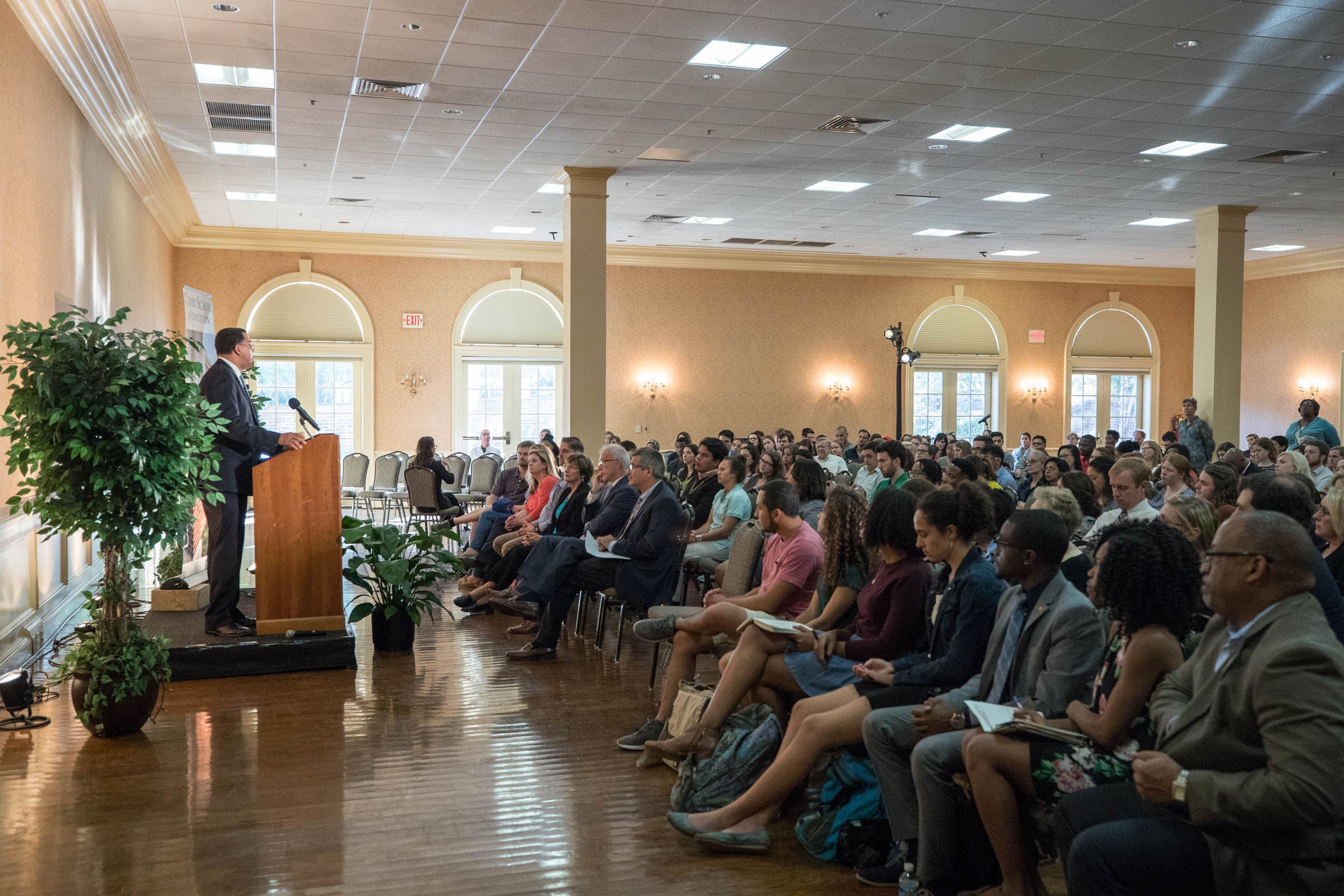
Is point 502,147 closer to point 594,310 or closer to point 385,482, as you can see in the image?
point 594,310

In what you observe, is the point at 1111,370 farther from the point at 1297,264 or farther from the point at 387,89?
the point at 387,89

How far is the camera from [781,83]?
8438 millimetres

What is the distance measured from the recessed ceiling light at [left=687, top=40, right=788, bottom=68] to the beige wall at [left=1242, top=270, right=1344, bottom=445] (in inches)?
524

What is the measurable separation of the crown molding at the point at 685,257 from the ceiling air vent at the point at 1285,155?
26.0 feet

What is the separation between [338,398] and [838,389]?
836 cm

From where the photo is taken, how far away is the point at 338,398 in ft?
54.1

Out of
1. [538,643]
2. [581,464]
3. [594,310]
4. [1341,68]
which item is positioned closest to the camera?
[538,643]

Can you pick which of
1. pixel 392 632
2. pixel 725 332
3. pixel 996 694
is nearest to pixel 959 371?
pixel 725 332

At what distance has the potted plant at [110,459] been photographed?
4.41m

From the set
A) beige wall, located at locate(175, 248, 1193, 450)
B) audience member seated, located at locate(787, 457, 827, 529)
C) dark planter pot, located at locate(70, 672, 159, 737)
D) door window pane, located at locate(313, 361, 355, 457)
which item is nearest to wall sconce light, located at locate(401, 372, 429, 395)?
beige wall, located at locate(175, 248, 1193, 450)

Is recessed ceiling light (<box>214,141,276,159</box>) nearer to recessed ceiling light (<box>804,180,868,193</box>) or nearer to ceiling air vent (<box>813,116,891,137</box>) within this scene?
ceiling air vent (<box>813,116,891,137</box>)

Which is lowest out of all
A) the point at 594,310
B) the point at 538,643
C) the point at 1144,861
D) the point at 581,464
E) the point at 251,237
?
the point at 538,643

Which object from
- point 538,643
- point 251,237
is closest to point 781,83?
point 538,643

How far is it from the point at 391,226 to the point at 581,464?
9.26 meters
